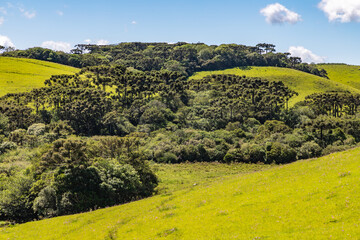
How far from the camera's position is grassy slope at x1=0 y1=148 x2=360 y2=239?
1897 centimetres

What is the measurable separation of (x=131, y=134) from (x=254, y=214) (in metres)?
82.6

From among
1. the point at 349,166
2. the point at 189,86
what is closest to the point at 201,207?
the point at 349,166

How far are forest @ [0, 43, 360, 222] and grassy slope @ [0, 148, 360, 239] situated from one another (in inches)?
354

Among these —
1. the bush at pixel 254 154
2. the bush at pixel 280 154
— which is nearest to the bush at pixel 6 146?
the bush at pixel 254 154

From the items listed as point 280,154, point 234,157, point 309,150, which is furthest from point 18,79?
point 309,150

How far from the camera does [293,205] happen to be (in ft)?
74.6

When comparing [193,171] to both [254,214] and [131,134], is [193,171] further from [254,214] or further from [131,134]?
[254,214]

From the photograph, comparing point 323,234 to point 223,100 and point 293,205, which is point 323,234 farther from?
point 223,100

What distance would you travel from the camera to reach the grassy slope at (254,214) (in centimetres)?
1897

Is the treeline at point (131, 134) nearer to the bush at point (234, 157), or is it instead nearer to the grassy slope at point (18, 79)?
the bush at point (234, 157)

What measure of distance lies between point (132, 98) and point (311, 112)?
93.4 metres

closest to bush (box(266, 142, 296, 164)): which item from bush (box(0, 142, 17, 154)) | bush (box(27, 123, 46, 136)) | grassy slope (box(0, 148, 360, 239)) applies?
grassy slope (box(0, 148, 360, 239))

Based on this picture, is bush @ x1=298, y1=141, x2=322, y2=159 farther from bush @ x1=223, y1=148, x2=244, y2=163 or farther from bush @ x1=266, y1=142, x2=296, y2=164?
bush @ x1=223, y1=148, x2=244, y2=163

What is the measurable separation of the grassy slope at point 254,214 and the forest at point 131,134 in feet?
29.5
